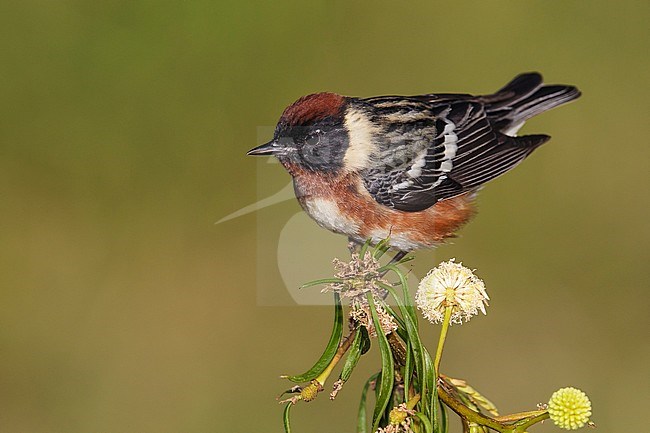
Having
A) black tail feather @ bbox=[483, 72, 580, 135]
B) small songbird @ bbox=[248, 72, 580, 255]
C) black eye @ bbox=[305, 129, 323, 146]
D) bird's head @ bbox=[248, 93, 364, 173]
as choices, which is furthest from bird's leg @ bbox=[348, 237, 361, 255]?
black tail feather @ bbox=[483, 72, 580, 135]

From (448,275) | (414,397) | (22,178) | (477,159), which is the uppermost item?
(22,178)

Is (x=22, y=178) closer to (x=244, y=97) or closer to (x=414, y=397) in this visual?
(x=244, y=97)

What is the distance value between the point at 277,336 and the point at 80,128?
1945mm

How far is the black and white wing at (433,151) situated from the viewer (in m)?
2.86

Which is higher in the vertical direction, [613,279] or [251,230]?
[251,230]

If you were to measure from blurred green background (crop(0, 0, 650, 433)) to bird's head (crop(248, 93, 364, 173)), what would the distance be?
1955 millimetres

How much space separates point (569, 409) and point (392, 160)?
155cm

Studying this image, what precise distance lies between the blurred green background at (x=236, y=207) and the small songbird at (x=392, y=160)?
1.67 metres

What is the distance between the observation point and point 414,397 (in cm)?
149

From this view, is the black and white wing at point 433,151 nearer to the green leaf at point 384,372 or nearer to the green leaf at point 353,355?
the green leaf at point 353,355

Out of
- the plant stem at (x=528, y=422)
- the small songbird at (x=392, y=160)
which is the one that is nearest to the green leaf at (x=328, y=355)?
the plant stem at (x=528, y=422)

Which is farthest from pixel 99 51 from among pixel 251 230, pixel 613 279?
pixel 613 279

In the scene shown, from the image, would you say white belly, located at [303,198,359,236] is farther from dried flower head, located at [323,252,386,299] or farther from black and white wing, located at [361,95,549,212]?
dried flower head, located at [323,252,386,299]

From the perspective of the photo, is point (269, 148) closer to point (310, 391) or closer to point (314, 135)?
point (314, 135)
